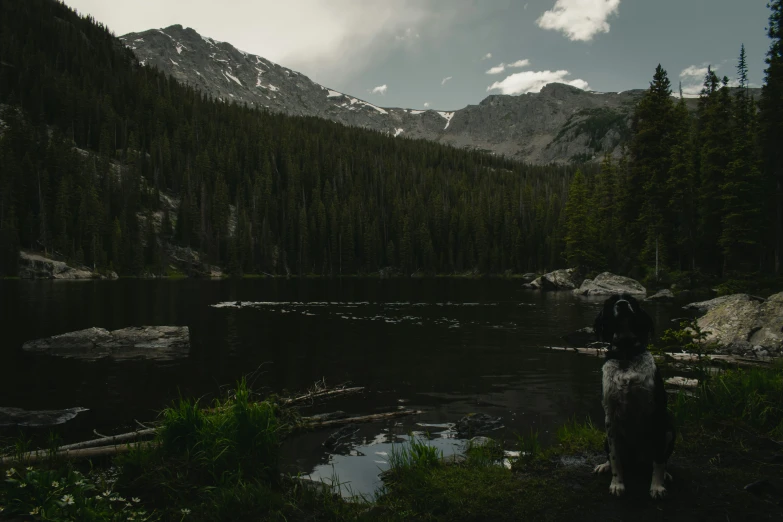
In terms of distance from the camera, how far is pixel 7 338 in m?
25.8

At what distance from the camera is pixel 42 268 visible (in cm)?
8538

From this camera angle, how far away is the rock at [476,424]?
11.5 metres

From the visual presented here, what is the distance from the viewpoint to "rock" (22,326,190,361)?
22000 millimetres

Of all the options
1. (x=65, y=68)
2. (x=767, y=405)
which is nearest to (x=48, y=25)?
(x=65, y=68)

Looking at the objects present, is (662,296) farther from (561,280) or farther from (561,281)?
(561,280)

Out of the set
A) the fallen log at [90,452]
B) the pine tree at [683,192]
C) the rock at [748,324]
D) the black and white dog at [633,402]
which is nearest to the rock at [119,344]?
the fallen log at [90,452]

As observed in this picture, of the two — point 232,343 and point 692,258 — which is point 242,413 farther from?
point 692,258

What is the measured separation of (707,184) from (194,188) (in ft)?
418

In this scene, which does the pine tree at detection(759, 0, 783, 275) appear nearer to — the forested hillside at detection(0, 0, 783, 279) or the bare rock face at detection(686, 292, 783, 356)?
the forested hillside at detection(0, 0, 783, 279)

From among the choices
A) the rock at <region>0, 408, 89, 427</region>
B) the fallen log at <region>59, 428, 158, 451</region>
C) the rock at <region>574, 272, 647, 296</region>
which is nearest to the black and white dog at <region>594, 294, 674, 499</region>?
the fallen log at <region>59, 428, 158, 451</region>

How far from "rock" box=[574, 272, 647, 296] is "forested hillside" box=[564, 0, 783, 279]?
3418mm

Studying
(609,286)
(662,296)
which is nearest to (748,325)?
(662,296)

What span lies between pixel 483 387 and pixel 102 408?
41.9 feet

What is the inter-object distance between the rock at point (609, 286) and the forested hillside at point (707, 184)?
342cm
